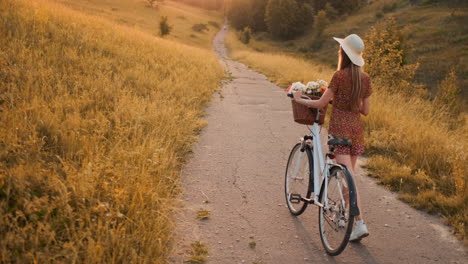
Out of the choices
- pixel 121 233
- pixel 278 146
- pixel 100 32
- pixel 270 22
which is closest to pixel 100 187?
pixel 121 233

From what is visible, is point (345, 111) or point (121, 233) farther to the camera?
point (345, 111)

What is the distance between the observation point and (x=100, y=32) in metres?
12.7

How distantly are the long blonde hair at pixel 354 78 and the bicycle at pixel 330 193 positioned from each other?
0.40m

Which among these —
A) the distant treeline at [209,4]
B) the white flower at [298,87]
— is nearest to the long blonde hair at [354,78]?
the white flower at [298,87]

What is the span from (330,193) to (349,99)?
3.34 ft

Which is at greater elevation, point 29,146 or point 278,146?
point 29,146

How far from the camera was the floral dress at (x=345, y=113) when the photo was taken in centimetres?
373

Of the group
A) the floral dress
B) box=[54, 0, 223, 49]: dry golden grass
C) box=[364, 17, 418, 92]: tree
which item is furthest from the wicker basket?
box=[54, 0, 223, 49]: dry golden grass

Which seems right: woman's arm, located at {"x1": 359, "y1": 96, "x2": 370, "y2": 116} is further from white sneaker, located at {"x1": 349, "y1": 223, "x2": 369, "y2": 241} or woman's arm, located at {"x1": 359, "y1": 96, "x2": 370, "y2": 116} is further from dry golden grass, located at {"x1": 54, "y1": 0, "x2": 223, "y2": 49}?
dry golden grass, located at {"x1": 54, "y1": 0, "x2": 223, "y2": 49}

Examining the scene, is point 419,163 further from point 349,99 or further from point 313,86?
point 313,86

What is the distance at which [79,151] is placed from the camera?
4.24 meters

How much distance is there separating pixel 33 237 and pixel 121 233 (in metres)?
0.68

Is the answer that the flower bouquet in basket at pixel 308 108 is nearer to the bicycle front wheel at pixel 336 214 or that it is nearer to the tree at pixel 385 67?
the bicycle front wheel at pixel 336 214

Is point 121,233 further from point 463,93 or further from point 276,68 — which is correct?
point 463,93
